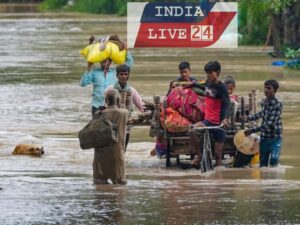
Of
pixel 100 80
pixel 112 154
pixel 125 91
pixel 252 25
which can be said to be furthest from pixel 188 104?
pixel 252 25

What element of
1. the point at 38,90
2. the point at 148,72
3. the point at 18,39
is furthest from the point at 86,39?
the point at 38,90

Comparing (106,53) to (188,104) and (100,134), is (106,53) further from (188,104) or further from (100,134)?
(100,134)

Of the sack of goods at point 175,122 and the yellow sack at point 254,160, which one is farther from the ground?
the sack of goods at point 175,122

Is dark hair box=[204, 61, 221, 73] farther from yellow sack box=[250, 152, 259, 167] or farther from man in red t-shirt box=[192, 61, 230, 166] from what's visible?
yellow sack box=[250, 152, 259, 167]

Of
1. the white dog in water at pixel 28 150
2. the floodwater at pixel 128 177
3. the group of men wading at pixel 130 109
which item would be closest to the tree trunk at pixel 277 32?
the floodwater at pixel 128 177

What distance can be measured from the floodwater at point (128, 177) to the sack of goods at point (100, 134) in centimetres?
51

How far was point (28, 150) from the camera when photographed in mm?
17062

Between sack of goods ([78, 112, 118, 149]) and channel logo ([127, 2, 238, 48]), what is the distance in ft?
99.4

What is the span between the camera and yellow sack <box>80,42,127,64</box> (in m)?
16.2

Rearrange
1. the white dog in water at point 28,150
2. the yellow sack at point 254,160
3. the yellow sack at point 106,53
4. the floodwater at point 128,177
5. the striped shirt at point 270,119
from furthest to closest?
the white dog in water at point 28,150 → the yellow sack at point 106,53 → the yellow sack at point 254,160 → the striped shirt at point 270,119 → the floodwater at point 128,177

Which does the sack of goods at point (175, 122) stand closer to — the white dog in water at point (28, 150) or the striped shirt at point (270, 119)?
the striped shirt at point (270, 119)

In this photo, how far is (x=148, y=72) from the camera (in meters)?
32.3

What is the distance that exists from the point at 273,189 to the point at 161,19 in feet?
134

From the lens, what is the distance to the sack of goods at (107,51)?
53.2 feet
